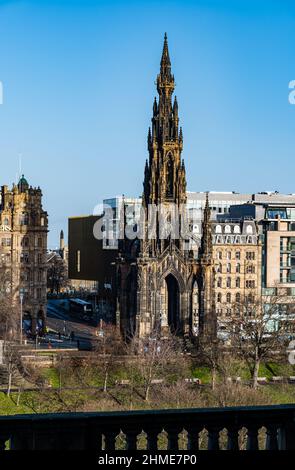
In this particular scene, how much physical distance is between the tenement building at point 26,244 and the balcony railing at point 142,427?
79.2m

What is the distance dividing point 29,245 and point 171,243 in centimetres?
1852

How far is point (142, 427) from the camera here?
13.3 metres

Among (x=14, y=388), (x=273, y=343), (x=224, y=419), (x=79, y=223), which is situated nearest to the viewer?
(x=224, y=419)

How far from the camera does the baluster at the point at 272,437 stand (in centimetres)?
1386

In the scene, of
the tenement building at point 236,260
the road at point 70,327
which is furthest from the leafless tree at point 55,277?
the tenement building at point 236,260

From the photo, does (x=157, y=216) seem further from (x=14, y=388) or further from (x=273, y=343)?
(x=14, y=388)

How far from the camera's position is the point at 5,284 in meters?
89.4

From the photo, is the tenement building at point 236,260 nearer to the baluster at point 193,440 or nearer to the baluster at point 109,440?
the baluster at point 193,440

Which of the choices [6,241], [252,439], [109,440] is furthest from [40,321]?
[109,440]

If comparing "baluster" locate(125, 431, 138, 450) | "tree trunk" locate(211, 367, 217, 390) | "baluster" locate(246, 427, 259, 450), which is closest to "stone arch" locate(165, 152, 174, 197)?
"tree trunk" locate(211, 367, 217, 390)

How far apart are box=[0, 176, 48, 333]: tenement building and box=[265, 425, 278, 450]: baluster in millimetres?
79125

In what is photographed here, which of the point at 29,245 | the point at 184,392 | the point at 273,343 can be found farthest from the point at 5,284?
the point at 184,392

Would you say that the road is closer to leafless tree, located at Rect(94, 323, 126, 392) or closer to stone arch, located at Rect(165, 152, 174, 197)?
leafless tree, located at Rect(94, 323, 126, 392)

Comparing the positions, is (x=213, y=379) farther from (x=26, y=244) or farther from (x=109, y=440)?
(x=109, y=440)
